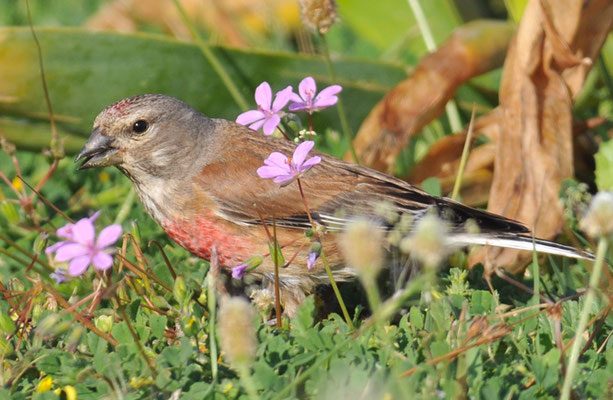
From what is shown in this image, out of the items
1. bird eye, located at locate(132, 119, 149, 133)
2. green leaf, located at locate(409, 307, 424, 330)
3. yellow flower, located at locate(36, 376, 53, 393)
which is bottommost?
green leaf, located at locate(409, 307, 424, 330)

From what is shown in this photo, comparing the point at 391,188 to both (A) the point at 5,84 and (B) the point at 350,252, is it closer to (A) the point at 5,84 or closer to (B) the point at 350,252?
(B) the point at 350,252

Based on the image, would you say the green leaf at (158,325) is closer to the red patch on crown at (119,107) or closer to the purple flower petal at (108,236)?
the purple flower petal at (108,236)

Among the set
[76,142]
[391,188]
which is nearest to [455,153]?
[391,188]

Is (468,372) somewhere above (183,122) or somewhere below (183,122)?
below

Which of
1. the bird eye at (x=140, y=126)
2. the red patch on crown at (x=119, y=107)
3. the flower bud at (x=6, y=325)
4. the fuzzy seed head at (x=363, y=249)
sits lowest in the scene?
the flower bud at (x=6, y=325)

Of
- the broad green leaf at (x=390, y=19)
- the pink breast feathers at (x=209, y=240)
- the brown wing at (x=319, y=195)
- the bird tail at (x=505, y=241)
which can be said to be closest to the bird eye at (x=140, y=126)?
the brown wing at (x=319, y=195)

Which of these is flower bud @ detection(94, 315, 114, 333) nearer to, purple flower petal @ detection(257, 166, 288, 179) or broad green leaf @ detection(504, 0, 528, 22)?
purple flower petal @ detection(257, 166, 288, 179)

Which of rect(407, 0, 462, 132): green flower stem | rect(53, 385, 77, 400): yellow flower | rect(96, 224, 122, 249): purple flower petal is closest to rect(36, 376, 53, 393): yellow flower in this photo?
rect(53, 385, 77, 400): yellow flower
